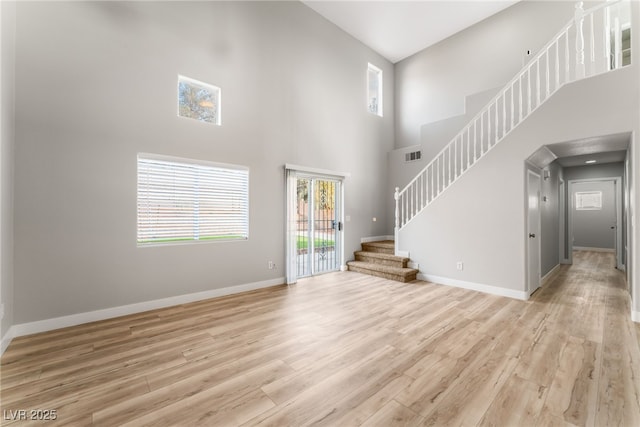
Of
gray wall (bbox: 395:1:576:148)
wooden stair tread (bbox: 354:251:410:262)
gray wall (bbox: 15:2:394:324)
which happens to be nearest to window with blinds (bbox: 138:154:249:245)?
gray wall (bbox: 15:2:394:324)

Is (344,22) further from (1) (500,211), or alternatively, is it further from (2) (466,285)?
(2) (466,285)

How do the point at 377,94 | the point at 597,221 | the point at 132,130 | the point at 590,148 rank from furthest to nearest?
1. the point at 597,221
2. the point at 377,94
3. the point at 590,148
4. the point at 132,130

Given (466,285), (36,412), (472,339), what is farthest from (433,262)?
(36,412)

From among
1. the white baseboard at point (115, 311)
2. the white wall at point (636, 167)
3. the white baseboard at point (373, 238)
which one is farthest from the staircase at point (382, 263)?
the white wall at point (636, 167)

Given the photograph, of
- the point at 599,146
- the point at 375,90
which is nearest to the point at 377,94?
the point at 375,90

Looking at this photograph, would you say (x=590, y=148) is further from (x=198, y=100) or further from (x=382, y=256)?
(x=198, y=100)

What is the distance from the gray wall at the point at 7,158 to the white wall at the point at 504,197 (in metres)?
6.13

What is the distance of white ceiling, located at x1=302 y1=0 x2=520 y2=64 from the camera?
6.20 m

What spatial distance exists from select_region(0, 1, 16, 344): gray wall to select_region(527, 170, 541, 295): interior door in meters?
6.97

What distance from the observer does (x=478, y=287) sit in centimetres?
486

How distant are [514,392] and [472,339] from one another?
0.92m

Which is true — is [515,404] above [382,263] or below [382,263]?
below

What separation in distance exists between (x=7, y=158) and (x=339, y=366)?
13.5 ft

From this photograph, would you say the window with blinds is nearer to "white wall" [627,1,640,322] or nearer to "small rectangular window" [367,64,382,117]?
"small rectangular window" [367,64,382,117]
